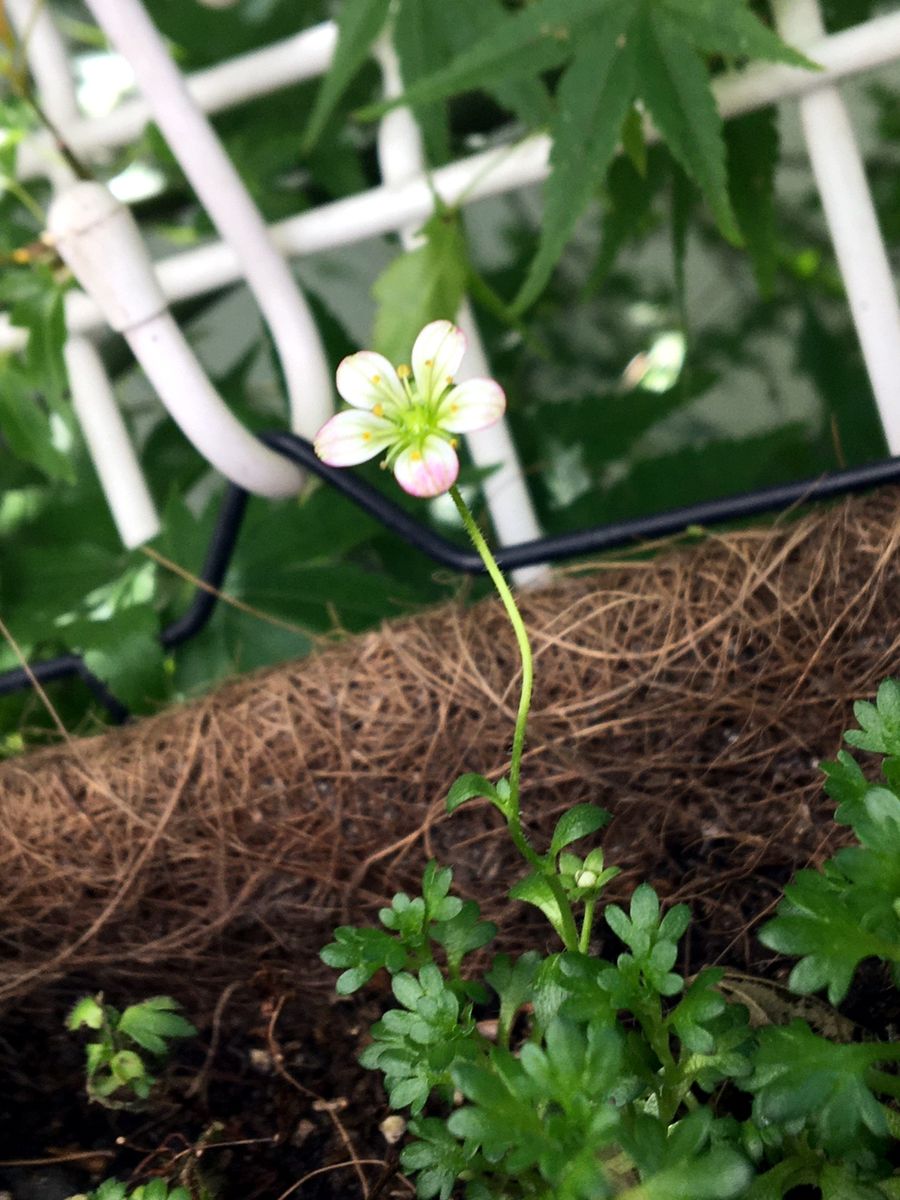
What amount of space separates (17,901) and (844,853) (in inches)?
15.8

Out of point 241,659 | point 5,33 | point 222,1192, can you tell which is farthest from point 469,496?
point 222,1192

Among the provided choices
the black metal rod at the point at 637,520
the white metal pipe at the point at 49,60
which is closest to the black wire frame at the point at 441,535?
the black metal rod at the point at 637,520

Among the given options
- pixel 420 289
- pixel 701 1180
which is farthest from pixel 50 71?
pixel 701 1180

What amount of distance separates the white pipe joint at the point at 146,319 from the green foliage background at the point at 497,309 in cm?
8

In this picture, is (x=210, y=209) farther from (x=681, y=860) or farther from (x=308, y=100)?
(x=681, y=860)

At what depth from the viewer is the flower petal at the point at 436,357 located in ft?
1.28

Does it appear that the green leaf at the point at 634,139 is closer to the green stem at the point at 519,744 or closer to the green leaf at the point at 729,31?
the green leaf at the point at 729,31

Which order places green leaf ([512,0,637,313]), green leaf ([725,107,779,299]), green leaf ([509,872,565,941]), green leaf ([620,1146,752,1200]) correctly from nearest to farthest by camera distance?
green leaf ([620,1146,752,1200]), green leaf ([509,872,565,941]), green leaf ([512,0,637,313]), green leaf ([725,107,779,299])

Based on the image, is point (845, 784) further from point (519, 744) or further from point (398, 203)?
point (398, 203)

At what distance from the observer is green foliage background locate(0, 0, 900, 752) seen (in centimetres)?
57

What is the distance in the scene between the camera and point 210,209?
26.0 inches

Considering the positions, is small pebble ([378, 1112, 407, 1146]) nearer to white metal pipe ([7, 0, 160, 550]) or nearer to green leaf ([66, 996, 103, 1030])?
green leaf ([66, 996, 103, 1030])

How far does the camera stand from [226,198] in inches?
25.7

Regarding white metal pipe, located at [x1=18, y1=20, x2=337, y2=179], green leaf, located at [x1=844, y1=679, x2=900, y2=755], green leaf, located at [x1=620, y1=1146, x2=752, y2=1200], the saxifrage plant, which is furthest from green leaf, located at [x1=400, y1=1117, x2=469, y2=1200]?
white metal pipe, located at [x1=18, y1=20, x2=337, y2=179]
